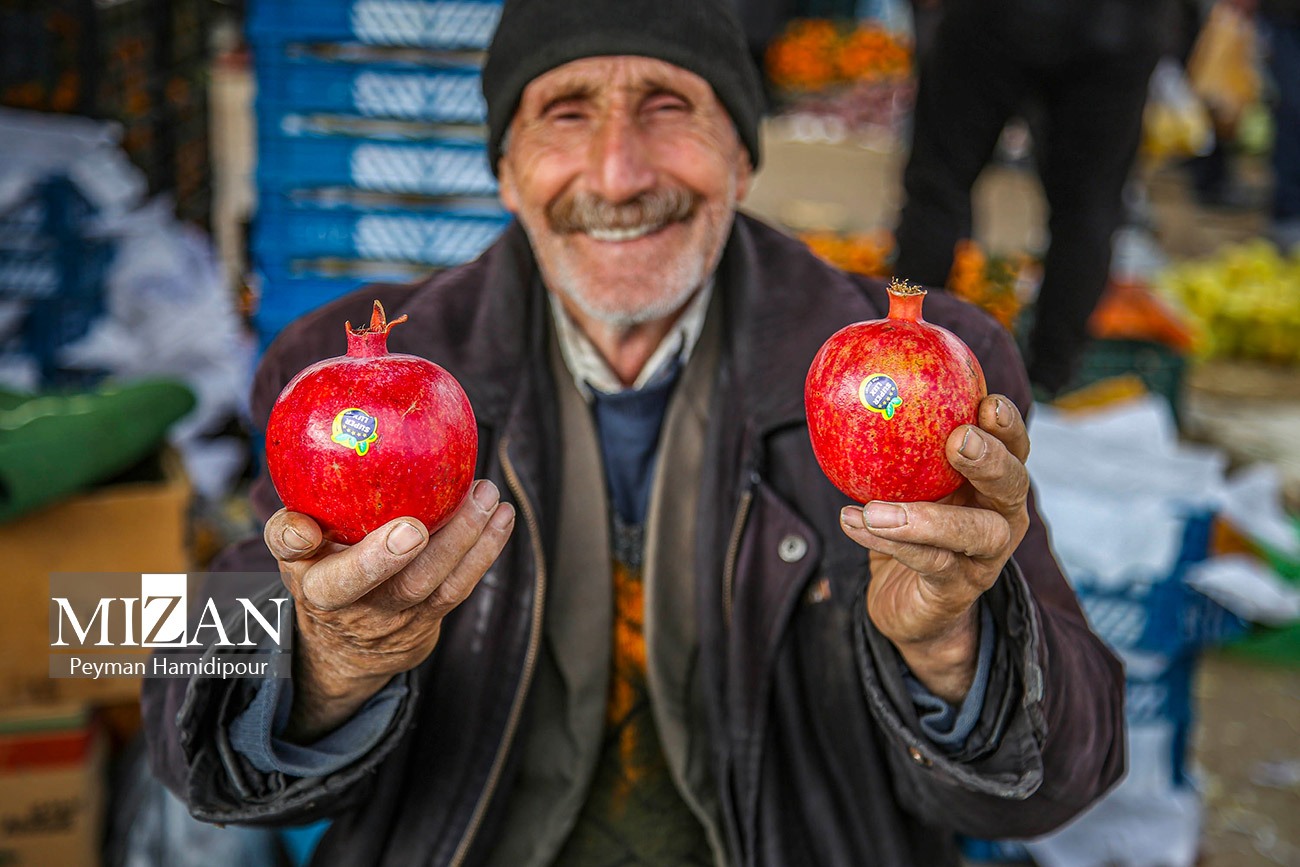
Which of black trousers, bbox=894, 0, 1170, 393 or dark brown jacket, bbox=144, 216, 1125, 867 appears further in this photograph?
black trousers, bbox=894, 0, 1170, 393

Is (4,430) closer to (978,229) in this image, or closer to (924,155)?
(924,155)

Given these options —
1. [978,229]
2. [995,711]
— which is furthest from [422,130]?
[978,229]

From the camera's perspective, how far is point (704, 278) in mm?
1885

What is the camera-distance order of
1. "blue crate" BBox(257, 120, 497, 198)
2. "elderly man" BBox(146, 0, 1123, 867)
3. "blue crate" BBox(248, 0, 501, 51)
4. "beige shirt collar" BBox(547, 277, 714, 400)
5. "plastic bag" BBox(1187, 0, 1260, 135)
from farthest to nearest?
1. "plastic bag" BBox(1187, 0, 1260, 135)
2. "blue crate" BBox(257, 120, 497, 198)
3. "blue crate" BBox(248, 0, 501, 51)
4. "beige shirt collar" BBox(547, 277, 714, 400)
5. "elderly man" BBox(146, 0, 1123, 867)

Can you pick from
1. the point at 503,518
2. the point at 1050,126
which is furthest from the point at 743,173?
the point at 1050,126

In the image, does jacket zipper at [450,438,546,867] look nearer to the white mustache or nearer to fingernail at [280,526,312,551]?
the white mustache

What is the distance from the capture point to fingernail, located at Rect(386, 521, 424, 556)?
1163 millimetres

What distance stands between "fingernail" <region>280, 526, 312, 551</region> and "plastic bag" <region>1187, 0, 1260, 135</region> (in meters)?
8.81

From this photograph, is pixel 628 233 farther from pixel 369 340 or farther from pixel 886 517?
pixel 886 517

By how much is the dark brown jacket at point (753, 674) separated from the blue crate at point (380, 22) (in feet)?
4.98

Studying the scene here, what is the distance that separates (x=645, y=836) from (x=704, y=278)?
34.2 inches

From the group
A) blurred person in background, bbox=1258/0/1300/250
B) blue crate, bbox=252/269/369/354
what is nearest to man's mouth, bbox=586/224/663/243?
blue crate, bbox=252/269/369/354

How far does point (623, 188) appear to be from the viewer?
5.92 feet

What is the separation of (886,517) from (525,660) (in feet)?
2.30
